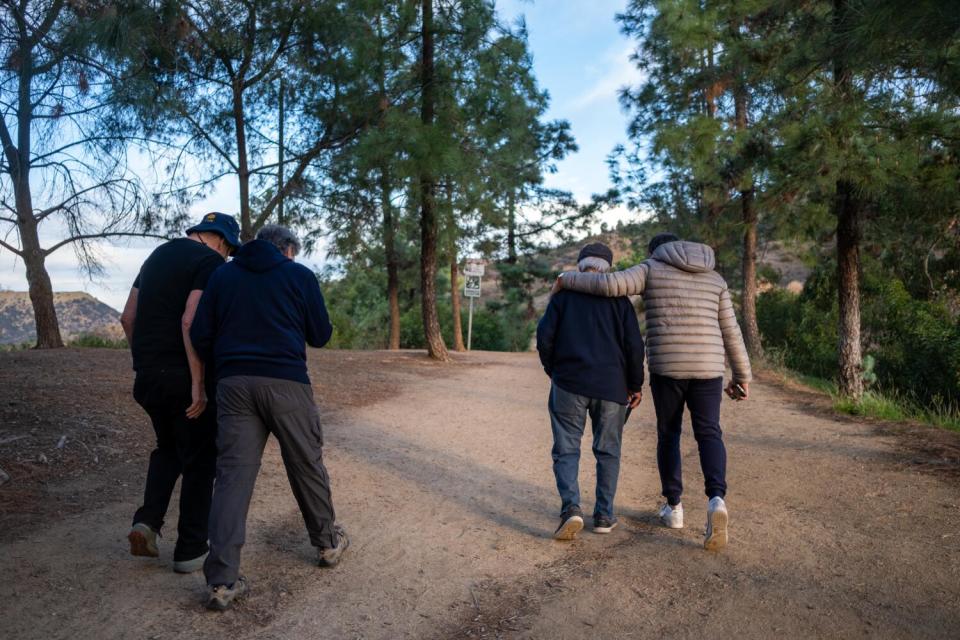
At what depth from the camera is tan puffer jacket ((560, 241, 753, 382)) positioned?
5160mm

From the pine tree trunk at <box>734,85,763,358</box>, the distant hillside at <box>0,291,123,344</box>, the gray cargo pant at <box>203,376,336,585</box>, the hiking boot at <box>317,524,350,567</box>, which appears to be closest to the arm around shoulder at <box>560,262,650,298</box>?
the gray cargo pant at <box>203,376,336,585</box>

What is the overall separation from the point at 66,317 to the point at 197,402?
2050cm

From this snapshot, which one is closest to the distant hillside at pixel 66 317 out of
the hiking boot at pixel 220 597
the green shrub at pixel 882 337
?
the hiking boot at pixel 220 597

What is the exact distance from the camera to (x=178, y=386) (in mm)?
4359

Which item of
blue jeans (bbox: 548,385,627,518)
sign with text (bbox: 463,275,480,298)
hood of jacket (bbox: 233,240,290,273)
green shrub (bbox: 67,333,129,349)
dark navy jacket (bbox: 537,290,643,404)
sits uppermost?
sign with text (bbox: 463,275,480,298)

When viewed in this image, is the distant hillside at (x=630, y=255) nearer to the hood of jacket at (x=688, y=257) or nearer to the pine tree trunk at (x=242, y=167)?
the pine tree trunk at (x=242, y=167)

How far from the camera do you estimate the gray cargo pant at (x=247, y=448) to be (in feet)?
13.0

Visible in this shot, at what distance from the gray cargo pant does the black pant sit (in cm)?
33

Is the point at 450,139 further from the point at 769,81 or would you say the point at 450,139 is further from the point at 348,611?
the point at 348,611

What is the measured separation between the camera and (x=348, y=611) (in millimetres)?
3973

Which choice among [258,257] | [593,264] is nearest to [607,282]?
[593,264]

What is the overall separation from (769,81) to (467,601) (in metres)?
9.67

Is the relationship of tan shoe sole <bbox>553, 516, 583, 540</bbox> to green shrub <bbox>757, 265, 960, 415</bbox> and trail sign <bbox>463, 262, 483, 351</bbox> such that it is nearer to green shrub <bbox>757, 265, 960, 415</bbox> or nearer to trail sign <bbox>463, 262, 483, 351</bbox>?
green shrub <bbox>757, 265, 960, 415</bbox>

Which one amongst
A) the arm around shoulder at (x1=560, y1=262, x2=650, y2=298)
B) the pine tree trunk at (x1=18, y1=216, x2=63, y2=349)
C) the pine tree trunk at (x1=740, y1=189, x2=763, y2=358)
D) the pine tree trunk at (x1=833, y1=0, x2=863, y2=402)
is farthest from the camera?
the pine tree trunk at (x1=740, y1=189, x2=763, y2=358)
